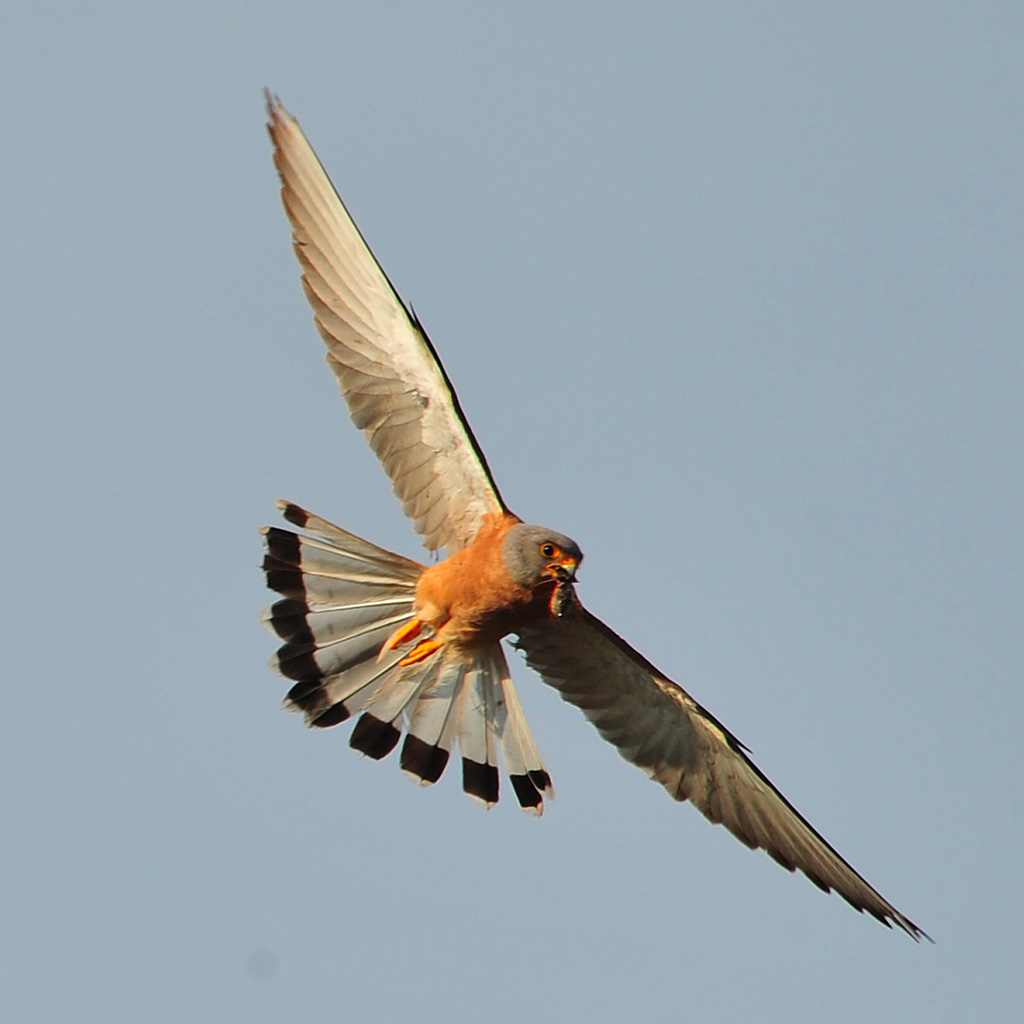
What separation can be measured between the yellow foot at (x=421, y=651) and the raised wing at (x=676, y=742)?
0.63m

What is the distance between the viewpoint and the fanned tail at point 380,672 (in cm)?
1315

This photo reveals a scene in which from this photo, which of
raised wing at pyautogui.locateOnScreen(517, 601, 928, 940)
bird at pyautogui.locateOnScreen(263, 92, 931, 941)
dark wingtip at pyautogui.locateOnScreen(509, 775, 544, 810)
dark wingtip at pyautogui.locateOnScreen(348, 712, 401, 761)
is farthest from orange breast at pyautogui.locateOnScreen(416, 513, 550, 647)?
dark wingtip at pyautogui.locateOnScreen(509, 775, 544, 810)

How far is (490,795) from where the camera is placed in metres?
13.5

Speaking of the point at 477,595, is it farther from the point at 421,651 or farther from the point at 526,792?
the point at 526,792

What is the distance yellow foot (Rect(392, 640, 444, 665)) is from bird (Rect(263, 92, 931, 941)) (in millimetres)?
16

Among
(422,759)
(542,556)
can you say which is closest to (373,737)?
(422,759)

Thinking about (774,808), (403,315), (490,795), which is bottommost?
(490,795)

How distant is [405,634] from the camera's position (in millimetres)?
13266

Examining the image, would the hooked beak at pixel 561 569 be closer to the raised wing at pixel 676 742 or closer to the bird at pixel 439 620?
the bird at pixel 439 620

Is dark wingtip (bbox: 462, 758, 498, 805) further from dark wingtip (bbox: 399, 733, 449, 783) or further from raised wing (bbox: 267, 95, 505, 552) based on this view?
raised wing (bbox: 267, 95, 505, 552)

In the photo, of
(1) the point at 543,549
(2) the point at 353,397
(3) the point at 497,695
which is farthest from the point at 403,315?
(3) the point at 497,695

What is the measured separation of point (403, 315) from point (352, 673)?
8.54 feet

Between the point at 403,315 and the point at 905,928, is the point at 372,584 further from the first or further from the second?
the point at 905,928

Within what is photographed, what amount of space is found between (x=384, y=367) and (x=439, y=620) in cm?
177
